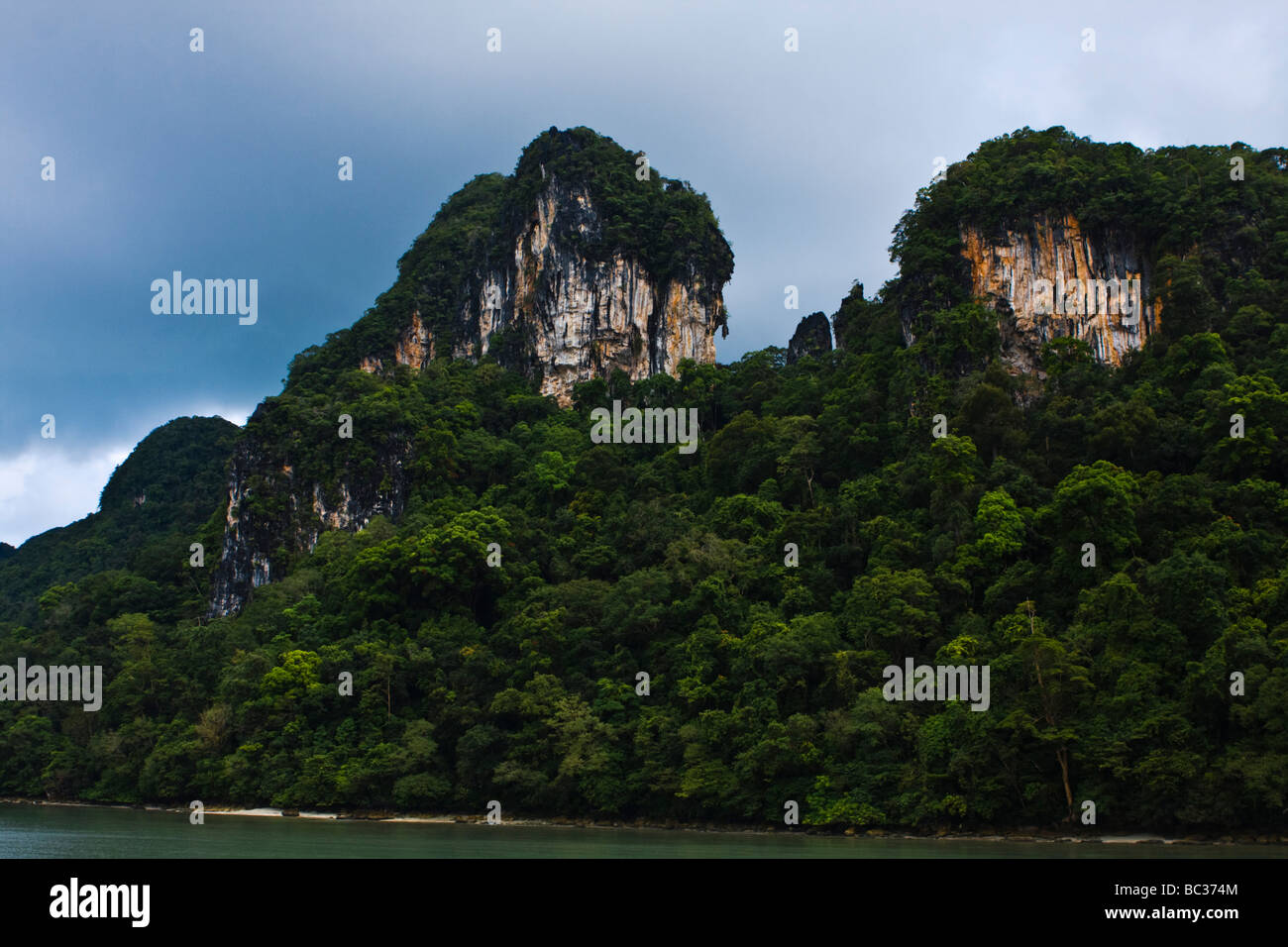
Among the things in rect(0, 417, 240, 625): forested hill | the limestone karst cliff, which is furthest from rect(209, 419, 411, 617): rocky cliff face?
rect(0, 417, 240, 625): forested hill

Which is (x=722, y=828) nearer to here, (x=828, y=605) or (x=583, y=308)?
(x=828, y=605)

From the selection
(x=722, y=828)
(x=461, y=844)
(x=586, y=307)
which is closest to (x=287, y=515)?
(x=586, y=307)

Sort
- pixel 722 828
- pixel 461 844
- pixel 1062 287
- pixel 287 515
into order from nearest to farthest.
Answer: pixel 461 844 < pixel 722 828 < pixel 1062 287 < pixel 287 515

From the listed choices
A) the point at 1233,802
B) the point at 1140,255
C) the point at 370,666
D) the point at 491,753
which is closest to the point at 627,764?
the point at 491,753

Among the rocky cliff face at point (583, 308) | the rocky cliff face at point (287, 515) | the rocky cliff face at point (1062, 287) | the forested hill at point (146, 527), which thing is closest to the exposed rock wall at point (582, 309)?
the rocky cliff face at point (583, 308)

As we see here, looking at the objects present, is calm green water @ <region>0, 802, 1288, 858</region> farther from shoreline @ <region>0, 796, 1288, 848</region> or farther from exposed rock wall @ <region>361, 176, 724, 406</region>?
exposed rock wall @ <region>361, 176, 724, 406</region>
